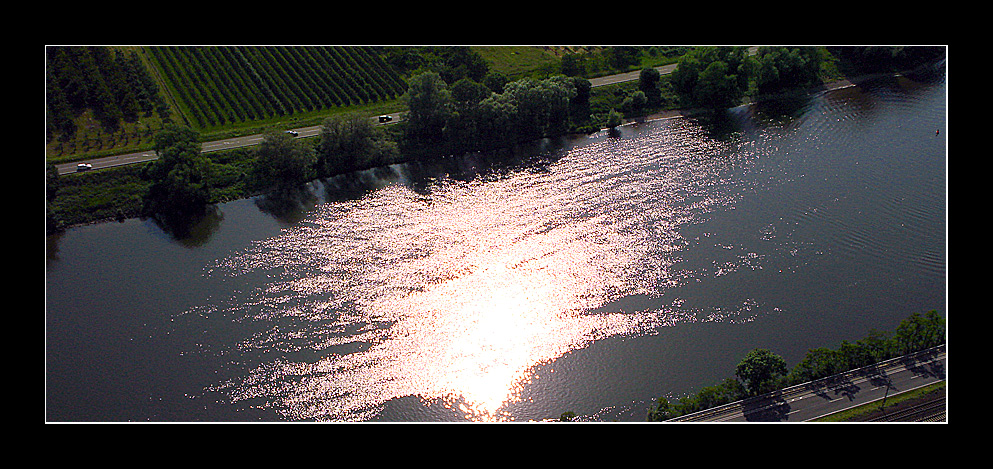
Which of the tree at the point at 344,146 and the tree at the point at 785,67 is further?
the tree at the point at 785,67

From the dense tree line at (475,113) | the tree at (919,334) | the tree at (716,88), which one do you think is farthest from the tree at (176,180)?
the tree at (919,334)

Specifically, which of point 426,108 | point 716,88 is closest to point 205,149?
point 426,108

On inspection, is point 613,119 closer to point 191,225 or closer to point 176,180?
point 191,225

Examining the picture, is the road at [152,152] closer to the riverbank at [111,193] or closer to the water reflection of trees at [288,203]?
the riverbank at [111,193]

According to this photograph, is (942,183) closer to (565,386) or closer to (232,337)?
(565,386)

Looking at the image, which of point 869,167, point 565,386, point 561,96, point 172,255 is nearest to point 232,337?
point 172,255

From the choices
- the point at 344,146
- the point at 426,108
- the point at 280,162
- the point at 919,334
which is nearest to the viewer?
the point at 919,334

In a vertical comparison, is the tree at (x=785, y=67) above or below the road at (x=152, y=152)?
above
